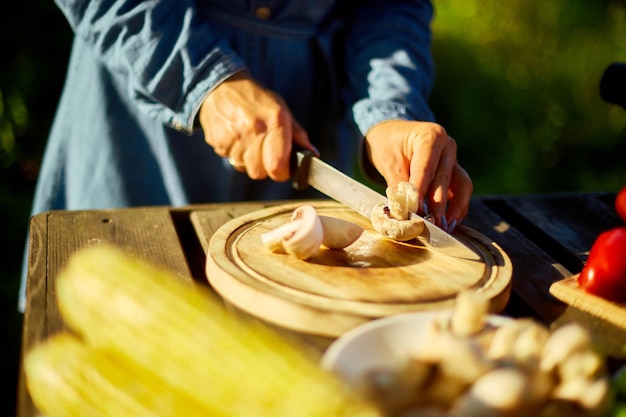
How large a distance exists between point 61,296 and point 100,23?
1.01 meters

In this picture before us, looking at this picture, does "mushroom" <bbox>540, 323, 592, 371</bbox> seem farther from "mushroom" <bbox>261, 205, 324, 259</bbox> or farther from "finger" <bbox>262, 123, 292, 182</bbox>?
"finger" <bbox>262, 123, 292, 182</bbox>

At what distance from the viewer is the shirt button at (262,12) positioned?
2.36m

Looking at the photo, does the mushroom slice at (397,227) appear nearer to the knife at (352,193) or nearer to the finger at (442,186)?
the knife at (352,193)

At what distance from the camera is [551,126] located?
4.94 metres

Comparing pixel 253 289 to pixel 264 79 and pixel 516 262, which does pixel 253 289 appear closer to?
pixel 516 262

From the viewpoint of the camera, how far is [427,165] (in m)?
1.83

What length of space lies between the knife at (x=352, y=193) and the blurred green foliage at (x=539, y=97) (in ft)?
10.4

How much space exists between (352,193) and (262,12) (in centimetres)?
85

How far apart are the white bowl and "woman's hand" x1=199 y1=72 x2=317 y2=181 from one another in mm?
829

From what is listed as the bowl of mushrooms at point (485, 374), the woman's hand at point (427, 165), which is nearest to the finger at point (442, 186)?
the woman's hand at point (427, 165)

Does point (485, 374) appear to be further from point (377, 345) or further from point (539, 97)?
point (539, 97)

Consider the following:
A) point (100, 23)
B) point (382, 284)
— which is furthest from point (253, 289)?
point (100, 23)

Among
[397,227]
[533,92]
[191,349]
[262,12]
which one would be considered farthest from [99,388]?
[533,92]

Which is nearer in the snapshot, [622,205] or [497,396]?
[497,396]
